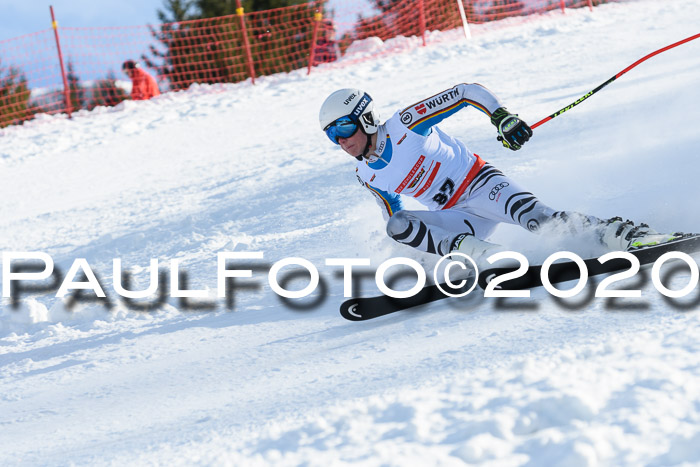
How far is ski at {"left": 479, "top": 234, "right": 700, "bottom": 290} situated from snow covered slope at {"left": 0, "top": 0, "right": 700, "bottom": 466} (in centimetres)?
11

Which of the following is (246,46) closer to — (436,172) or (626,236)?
(436,172)

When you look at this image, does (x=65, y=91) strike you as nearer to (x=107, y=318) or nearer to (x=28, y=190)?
(x=28, y=190)

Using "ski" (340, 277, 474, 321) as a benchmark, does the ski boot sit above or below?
above

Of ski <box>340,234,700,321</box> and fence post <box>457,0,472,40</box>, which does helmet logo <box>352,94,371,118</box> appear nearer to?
ski <box>340,234,700,321</box>

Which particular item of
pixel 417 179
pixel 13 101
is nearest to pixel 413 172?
pixel 417 179

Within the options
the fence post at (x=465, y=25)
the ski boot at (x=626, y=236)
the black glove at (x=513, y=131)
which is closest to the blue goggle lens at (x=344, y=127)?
the black glove at (x=513, y=131)

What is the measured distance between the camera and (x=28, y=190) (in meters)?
8.55

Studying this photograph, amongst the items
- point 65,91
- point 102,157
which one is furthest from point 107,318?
point 65,91


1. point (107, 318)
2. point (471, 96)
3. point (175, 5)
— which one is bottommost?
point (107, 318)

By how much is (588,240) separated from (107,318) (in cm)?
265

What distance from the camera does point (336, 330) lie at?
3496mm

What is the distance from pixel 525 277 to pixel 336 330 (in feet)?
2.97

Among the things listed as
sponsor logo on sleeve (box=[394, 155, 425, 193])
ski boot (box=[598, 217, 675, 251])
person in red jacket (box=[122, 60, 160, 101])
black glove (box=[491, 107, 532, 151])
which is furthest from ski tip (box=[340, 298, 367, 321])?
person in red jacket (box=[122, 60, 160, 101])

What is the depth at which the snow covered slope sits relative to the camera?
225 cm
